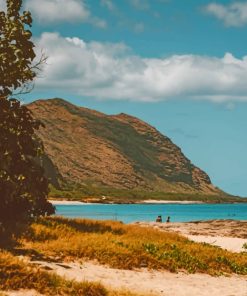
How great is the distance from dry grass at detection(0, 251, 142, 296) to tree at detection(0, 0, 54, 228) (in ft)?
30.4

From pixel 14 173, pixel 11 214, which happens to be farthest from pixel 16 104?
pixel 11 214

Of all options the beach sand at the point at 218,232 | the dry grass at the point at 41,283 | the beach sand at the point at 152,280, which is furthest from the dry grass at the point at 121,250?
the beach sand at the point at 218,232

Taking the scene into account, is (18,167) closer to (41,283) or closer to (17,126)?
(17,126)

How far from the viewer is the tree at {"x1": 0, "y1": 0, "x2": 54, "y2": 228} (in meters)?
27.7

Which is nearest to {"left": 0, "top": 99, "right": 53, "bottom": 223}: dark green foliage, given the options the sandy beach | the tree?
the tree

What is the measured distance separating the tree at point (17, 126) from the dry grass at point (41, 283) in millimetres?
9272

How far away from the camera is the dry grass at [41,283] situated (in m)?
16.9

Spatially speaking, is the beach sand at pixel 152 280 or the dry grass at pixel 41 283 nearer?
the dry grass at pixel 41 283

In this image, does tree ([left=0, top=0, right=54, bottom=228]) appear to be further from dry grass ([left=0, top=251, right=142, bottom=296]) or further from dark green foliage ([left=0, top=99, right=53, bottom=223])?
dry grass ([left=0, top=251, right=142, bottom=296])

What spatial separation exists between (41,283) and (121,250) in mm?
8423

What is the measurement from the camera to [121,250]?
25.3 m

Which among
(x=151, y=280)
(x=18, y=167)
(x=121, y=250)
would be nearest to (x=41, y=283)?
(x=151, y=280)

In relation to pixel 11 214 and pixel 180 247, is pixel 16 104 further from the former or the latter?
pixel 180 247

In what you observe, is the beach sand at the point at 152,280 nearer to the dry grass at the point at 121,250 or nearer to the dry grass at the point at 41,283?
the dry grass at the point at 121,250
